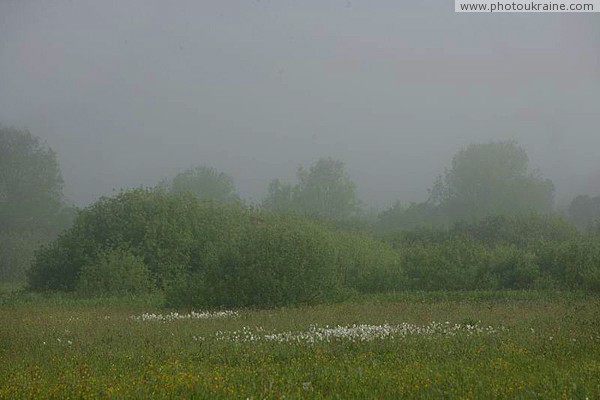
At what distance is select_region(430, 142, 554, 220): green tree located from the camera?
83562 mm

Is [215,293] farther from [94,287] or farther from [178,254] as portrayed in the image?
[178,254]

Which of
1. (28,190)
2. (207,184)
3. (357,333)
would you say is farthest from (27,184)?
(357,333)

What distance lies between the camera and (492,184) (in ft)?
275

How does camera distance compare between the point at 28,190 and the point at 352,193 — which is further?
the point at 352,193

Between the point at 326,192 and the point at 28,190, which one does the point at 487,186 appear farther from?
the point at 28,190

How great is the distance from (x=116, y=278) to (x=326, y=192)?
57548 mm

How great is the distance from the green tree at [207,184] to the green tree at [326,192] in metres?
9.77

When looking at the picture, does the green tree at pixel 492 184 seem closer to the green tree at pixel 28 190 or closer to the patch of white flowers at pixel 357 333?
the green tree at pixel 28 190

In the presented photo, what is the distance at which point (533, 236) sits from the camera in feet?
168

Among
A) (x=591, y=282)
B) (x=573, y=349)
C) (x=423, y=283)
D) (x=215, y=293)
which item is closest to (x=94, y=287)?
(x=215, y=293)

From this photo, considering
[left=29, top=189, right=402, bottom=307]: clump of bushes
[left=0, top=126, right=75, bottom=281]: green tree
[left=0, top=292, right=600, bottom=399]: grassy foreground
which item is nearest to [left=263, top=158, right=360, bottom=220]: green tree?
[left=0, top=126, right=75, bottom=281]: green tree

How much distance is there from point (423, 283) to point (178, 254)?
15077 millimetres

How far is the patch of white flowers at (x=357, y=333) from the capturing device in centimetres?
1514

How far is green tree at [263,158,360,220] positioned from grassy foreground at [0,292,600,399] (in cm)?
6799
